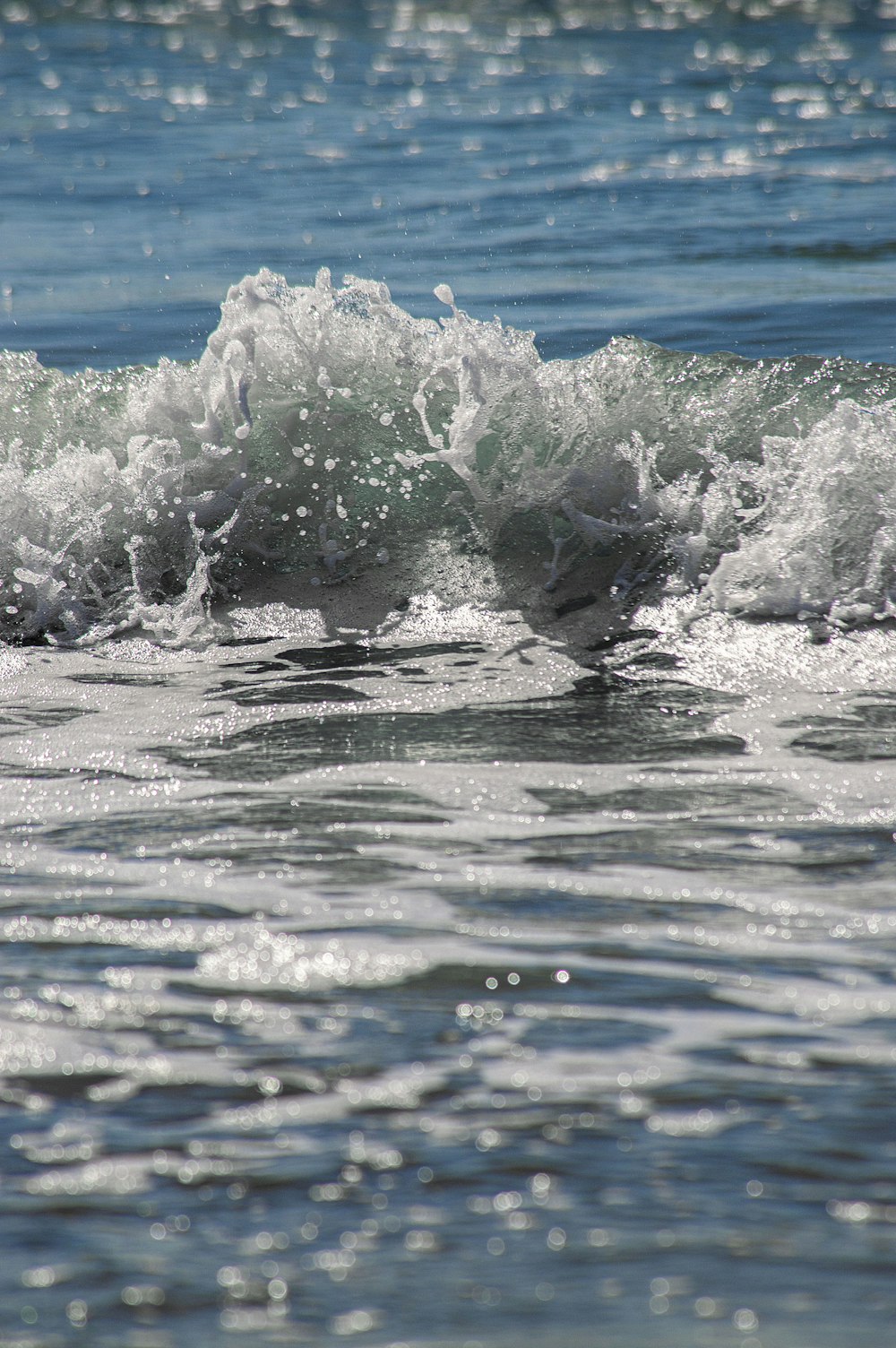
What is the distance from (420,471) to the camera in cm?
534

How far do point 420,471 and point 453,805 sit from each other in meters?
2.30

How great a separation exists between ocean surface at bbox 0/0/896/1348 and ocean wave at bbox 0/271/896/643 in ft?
0.06

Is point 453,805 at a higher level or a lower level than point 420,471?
lower

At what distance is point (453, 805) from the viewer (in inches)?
129

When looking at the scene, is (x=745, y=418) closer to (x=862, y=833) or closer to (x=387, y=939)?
(x=862, y=833)

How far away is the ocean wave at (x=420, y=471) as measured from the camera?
4844 millimetres

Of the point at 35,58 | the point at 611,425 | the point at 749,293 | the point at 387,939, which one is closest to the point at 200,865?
the point at 387,939

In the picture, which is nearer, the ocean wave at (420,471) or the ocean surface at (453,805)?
the ocean surface at (453,805)

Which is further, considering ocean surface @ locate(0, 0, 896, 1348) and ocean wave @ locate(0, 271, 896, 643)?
ocean wave @ locate(0, 271, 896, 643)

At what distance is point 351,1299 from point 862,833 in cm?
167

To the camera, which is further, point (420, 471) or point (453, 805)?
point (420, 471)

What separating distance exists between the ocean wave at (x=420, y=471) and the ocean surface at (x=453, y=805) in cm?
2

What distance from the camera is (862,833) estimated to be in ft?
9.87

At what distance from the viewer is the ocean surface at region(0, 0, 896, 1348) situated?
1.79 meters
